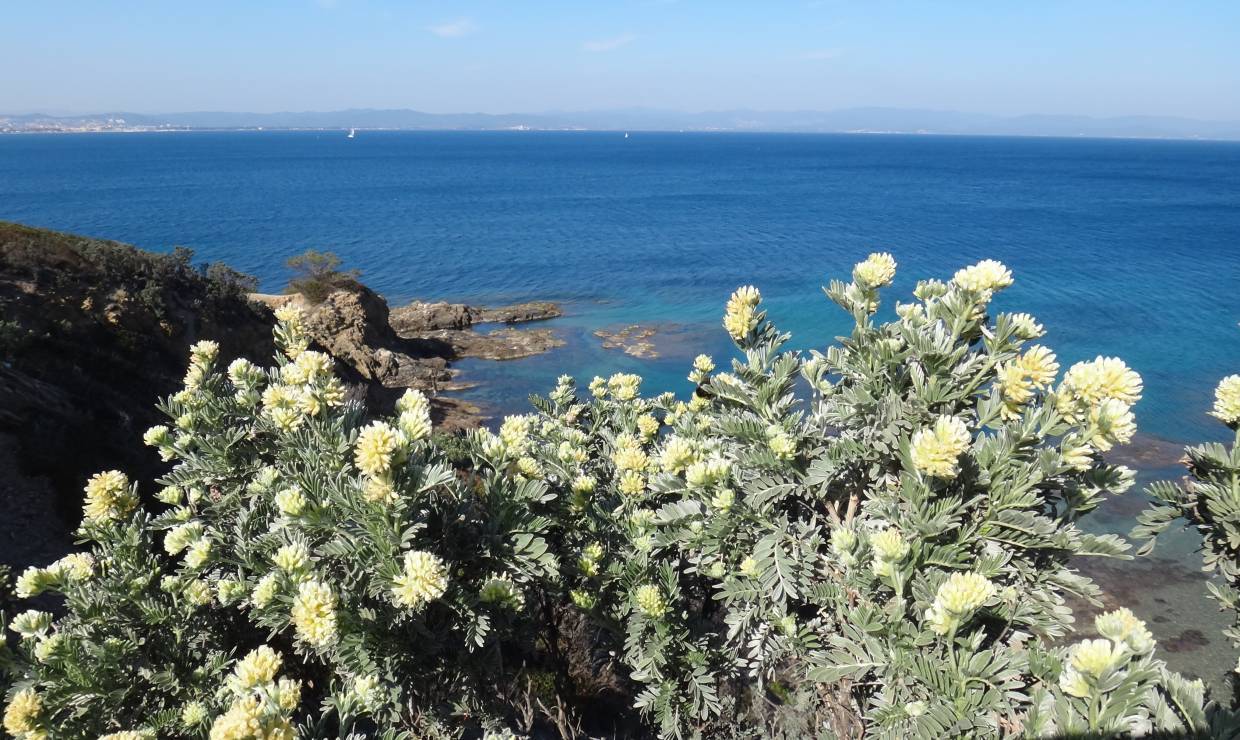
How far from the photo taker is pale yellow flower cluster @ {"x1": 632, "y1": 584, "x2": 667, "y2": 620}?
388 cm

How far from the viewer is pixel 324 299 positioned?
98.1 feet

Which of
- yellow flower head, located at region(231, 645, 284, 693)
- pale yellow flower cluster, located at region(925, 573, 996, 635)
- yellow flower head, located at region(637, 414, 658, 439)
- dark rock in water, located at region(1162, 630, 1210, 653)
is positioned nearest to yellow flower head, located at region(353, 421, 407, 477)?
yellow flower head, located at region(231, 645, 284, 693)

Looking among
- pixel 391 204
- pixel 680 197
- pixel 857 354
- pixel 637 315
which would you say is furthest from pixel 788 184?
pixel 857 354

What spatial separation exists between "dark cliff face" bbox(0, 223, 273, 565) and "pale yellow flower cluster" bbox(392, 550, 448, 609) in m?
8.80

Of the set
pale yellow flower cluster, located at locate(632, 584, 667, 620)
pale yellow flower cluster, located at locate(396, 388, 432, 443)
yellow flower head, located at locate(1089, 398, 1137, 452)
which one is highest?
yellow flower head, located at locate(1089, 398, 1137, 452)

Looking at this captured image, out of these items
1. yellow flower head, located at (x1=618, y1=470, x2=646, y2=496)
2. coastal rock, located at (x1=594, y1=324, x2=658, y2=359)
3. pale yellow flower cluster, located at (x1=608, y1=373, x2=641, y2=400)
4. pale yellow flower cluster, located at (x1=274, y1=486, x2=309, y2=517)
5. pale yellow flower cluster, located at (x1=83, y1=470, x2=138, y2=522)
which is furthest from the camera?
coastal rock, located at (x1=594, y1=324, x2=658, y2=359)

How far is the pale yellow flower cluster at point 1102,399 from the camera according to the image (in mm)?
2619

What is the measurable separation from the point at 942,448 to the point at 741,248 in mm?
50617

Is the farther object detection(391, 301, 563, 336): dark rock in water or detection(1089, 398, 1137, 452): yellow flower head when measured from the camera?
detection(391, 301, 563, 336): dark rock in water

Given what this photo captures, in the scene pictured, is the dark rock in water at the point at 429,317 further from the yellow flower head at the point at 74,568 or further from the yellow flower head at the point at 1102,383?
the yellow flower head at the point at 1102,383

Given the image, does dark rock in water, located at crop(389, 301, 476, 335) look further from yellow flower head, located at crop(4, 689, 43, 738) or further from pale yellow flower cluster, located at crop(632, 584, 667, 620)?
yellow flower head, located at crop(4, 689, 43, 738)

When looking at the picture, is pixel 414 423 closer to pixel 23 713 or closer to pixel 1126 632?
pixel 23 713

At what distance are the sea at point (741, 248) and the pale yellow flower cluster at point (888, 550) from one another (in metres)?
12.4

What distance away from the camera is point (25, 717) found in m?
2.87
